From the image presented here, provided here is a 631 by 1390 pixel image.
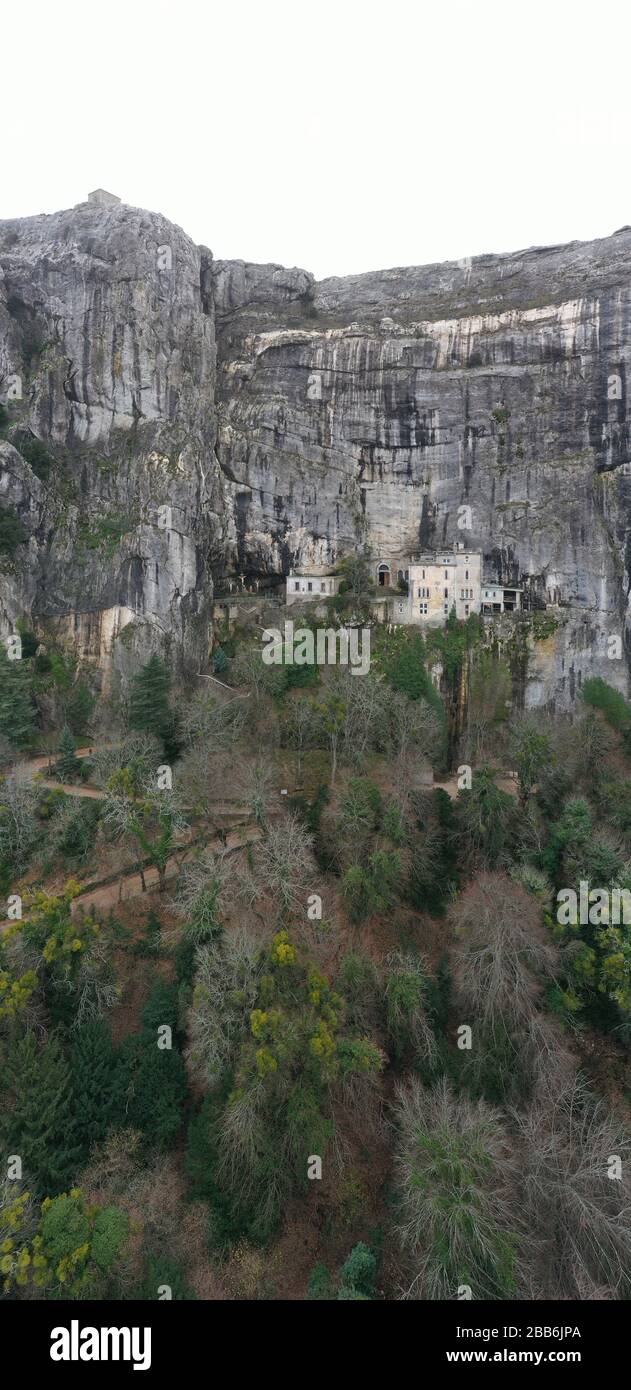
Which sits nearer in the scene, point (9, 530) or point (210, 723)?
point (210, 723)

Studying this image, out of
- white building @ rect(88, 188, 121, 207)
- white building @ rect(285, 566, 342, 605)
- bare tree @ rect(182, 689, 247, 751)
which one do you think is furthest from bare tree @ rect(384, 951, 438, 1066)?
white building @ rect(88, 188, 121, 207)

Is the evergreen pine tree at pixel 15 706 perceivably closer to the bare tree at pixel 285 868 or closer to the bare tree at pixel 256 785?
the bare tree at pixel 256 785

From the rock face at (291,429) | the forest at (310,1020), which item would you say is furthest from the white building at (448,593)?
the forest at (310,1020)

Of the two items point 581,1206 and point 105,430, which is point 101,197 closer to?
point 105,430

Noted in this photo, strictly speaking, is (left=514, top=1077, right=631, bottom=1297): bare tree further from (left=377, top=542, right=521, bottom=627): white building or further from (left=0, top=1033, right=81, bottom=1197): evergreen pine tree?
(left=377, top=542, right=521, bottom=627): white building

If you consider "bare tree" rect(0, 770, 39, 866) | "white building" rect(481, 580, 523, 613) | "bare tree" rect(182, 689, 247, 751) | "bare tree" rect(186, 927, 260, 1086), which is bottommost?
"bare tree" rect(186, 927, 260, 1086)

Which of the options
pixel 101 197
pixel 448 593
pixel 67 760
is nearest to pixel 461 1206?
pixel 67 760
